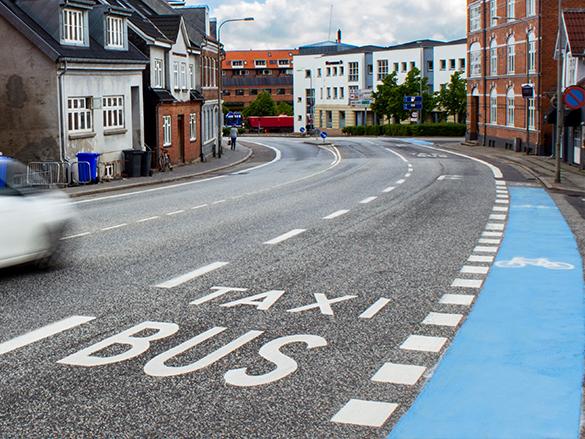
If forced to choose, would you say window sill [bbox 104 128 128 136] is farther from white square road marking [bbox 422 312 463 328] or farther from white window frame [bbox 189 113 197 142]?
white square road marking [bbox 422 312 463 328]

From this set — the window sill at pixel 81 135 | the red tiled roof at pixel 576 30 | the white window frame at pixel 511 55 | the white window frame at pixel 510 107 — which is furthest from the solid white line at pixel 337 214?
the white window frame at pixel 511 55

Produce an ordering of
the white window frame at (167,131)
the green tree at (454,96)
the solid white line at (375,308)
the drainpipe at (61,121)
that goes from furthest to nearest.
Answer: the green tree at (454,96), the white window frame at (167,131), the drainpipe at (61,121), the solid white line at (375,308)

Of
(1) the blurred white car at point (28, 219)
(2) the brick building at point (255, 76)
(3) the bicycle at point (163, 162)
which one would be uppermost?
(2) the brick building at point (255, 76)

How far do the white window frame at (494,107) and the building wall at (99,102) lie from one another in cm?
3194

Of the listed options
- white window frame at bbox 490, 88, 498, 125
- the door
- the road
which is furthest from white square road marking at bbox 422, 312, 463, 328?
white window frame at bbox 490, 88, 498, 125

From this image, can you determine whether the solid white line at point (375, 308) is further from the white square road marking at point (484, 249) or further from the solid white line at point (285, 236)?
the solid white line at point (285, 236)

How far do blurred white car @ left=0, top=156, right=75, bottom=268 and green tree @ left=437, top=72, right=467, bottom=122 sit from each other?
93522mm

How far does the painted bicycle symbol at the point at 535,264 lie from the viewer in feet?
41.9

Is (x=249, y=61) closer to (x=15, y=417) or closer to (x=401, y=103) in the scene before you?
(x=401, y=103)

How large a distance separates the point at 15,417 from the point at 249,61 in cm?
17816

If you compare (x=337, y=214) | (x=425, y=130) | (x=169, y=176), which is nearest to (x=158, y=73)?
(x=169, y=176)

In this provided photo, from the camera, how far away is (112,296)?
1030 centimetres

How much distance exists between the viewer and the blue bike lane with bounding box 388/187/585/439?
238 inches

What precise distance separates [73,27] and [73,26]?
53mm
